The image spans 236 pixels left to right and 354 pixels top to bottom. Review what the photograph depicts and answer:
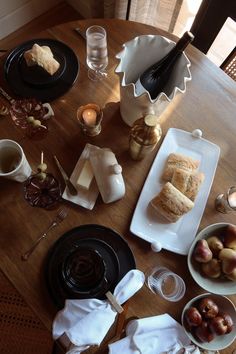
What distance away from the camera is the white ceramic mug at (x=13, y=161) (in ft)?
2.64

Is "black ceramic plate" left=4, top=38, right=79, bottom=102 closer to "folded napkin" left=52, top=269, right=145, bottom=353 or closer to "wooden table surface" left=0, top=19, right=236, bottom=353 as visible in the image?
"wooden table surface" left=0, top=19, right=236, bottom=353

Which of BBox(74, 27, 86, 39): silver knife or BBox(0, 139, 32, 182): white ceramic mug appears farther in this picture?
BBox(74, 27, 86, 39): silver knife

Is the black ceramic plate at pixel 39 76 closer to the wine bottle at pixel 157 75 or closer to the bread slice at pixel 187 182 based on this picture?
the wine bottle at pixel 157 75

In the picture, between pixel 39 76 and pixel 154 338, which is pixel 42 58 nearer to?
pixel 39 76

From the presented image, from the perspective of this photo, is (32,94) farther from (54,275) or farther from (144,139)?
(54,275)

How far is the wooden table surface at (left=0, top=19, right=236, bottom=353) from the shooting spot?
2.60 ft

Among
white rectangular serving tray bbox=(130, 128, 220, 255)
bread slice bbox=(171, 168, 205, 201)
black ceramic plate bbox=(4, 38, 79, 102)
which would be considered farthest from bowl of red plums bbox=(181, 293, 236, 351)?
black ceramic plate bbox=(4, 38, 79, 102)

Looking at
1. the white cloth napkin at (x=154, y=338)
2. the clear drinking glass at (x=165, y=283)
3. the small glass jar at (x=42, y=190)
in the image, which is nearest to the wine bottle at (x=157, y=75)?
the small glass jar at (x=42, y=190)

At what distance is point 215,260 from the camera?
2.60 feet

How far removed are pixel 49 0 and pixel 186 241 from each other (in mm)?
1756

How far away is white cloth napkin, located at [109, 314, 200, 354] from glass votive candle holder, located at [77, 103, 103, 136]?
1.66 feet

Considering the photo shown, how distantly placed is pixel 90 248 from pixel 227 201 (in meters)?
0.38

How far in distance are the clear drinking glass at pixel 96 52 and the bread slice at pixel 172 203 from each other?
43cm

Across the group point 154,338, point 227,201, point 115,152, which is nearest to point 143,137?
point 115,152
